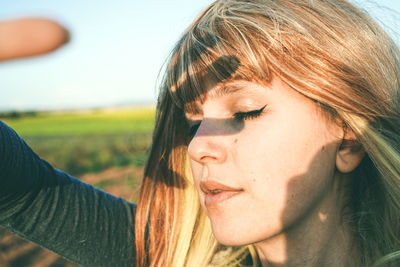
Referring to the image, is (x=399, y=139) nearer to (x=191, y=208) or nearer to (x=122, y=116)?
(x=191, y=208)

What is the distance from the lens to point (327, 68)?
1688 mm

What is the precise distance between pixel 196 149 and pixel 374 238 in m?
1.12

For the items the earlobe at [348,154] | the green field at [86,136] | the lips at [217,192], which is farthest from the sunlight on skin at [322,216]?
the green field at [86,136]

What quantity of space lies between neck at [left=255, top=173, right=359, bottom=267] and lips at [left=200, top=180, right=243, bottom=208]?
39cm

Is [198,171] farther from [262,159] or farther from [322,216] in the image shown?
[322,216]

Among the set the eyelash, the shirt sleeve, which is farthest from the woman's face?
the shirt sleeve

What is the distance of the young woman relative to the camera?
1683mm

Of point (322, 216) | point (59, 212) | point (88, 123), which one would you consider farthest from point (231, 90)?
point (88, 123)

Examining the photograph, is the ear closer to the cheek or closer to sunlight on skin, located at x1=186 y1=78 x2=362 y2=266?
sunlight on skin, located at x1=186 y1=78 x2=362 y2=266

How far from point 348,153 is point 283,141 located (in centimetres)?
45

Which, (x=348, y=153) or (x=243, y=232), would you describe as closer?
(x=243, y=232)

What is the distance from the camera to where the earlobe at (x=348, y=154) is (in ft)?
6.08

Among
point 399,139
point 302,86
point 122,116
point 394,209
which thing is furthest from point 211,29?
point 122,116

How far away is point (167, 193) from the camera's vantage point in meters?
2.43
